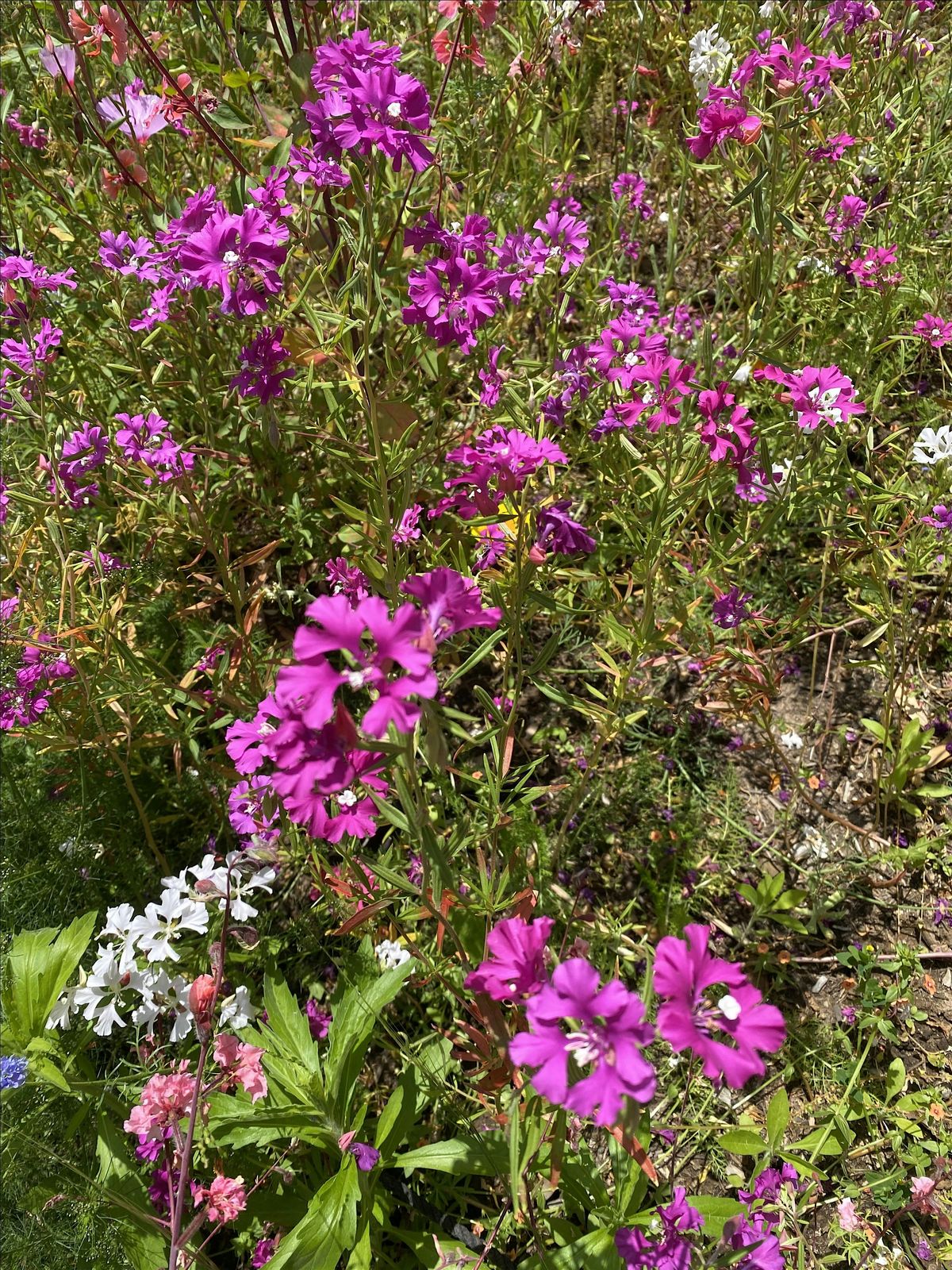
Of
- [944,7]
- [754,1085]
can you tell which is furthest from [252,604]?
[944,7]

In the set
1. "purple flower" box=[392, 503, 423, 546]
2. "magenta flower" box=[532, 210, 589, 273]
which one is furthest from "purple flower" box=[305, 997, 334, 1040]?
"magenta flower" box=[532, 210, 589, 273]

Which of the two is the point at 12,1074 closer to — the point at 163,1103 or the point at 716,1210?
the point at 163,1103

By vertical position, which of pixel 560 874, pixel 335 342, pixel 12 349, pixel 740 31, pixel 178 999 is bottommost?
pixel 560 874

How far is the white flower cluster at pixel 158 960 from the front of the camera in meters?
1.61

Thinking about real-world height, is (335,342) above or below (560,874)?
above

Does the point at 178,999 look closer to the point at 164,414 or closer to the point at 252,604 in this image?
the point at 252,604

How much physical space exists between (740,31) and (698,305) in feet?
3.52

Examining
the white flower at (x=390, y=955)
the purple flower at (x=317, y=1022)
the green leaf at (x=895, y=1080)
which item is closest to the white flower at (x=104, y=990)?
the purple flower at (x=317, y=1022)

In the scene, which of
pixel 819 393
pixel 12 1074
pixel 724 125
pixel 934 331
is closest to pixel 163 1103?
pixel 12 1074

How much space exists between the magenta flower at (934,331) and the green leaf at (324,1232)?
8.39 feet

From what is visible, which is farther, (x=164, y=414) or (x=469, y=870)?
(x=164, y=414)

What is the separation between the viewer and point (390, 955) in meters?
1.92

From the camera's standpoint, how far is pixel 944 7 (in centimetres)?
348

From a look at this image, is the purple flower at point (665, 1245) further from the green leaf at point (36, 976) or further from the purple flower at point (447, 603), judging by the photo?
the green leaf at point (36, 976)
